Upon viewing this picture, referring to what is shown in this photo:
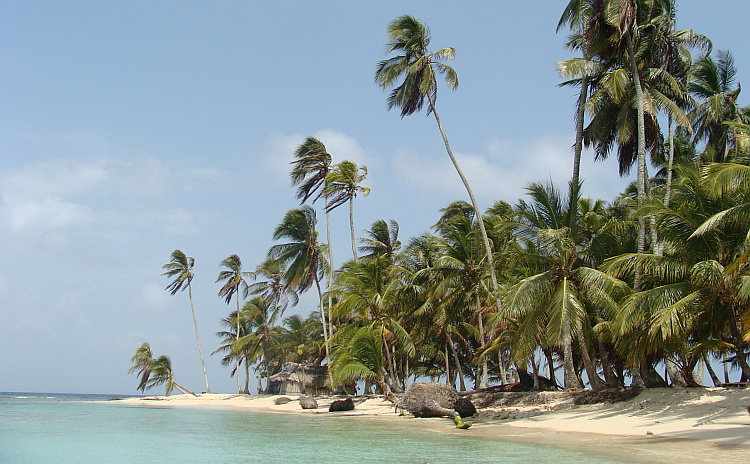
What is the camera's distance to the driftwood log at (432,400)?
667 inches

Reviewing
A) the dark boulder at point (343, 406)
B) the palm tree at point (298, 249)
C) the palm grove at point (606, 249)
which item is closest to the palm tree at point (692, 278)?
the palm grove at point (606, 249)

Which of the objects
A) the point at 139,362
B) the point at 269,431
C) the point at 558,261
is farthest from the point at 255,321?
the point at 558,261

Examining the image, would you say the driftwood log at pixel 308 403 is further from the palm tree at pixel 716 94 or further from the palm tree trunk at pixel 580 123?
the palm tree at pixel 716 94

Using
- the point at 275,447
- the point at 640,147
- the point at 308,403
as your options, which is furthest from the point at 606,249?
the point at 308,403

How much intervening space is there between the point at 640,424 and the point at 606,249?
6.02 m

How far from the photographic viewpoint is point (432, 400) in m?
17.0

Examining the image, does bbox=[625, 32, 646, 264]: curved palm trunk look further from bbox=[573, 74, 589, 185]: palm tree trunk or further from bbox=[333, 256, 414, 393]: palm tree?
bbox=[333, 256, 414, 393]: palm tree

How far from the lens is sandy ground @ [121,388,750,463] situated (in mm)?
8258

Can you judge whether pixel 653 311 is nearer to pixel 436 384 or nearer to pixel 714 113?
pixel 436 384

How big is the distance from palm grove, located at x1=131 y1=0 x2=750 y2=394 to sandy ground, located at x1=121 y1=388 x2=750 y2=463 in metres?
1.13

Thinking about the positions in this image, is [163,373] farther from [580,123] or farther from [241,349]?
[580,123]

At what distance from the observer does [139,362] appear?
167 ft

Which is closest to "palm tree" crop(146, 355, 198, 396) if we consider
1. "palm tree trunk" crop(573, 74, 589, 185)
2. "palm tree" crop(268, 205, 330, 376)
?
"palm tree" crop(268, 205, 330, 376)

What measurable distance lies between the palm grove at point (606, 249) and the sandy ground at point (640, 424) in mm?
1132
